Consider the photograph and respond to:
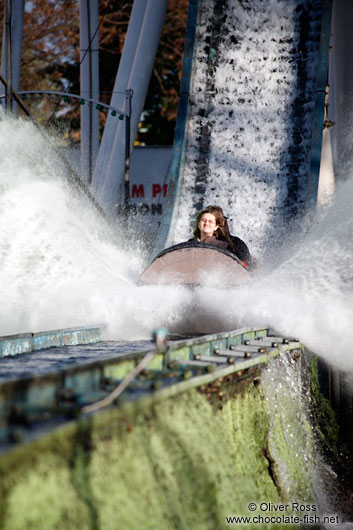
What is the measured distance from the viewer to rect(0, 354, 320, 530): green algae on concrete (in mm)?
1606

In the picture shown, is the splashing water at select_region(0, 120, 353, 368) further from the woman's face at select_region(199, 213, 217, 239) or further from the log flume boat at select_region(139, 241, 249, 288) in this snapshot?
Answer: the woman's face at select_region(199, 213, 217, 239)

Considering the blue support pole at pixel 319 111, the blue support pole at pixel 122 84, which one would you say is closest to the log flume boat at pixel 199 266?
the blue support pole at pixel 319 111

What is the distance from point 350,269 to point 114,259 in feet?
10.0

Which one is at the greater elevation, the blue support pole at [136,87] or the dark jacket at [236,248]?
the blue support pole at [136,87]

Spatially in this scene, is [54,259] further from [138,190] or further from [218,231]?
[138,190]

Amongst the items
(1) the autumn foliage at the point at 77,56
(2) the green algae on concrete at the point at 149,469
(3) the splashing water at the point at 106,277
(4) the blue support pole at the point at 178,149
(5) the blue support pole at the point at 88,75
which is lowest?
(2) the green algae on concrete at the point at 149,469

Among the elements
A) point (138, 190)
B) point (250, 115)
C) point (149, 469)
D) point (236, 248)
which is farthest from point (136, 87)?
point (149, 469)

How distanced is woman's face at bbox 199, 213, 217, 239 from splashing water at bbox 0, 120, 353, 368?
0.74 m

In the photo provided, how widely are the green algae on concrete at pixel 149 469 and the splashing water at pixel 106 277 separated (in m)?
1.57

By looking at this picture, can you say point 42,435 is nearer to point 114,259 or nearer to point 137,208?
point 114,259

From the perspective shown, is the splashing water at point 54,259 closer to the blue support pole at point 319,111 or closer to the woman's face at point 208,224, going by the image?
the woman's face at point 208,224

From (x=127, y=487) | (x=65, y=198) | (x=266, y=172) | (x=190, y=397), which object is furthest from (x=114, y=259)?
(x=127, y=487)

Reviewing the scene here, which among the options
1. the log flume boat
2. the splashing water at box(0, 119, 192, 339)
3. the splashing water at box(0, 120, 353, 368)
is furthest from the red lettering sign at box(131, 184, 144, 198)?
the log flume boat

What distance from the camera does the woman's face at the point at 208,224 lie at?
6.28 meters
